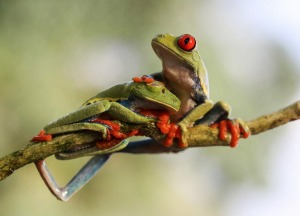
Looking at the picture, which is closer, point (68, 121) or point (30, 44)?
point (68, 121)

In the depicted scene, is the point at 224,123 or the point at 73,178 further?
the point at 73,178

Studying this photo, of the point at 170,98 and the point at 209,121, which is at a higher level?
the point at 170,98

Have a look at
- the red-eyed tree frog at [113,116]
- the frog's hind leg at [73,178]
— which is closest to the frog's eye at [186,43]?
the red-eyed tree frog at [113,116]

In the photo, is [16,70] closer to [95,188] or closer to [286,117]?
[95,188]

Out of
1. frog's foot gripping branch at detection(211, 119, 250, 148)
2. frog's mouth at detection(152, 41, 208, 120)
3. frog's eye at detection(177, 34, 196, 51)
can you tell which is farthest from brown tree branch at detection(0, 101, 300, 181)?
frog's eye at detection(177, 34, 196, 51)

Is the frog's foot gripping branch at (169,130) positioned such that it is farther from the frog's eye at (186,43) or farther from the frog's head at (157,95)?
the frog's eye at (186,43)

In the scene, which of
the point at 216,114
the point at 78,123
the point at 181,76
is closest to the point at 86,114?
the point at 78,123

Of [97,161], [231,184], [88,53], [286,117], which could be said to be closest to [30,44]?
[88,53]

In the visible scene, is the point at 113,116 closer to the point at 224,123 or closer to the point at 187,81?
the point at 187,81
